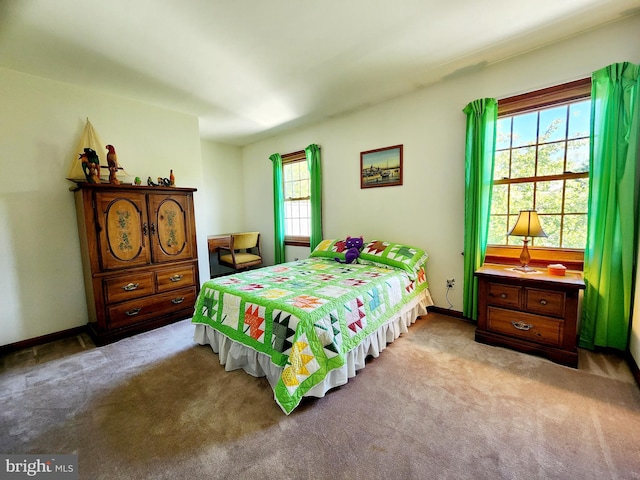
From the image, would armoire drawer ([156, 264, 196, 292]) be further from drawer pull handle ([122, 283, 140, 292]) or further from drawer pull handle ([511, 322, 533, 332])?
drawer pull handle ([511, 322, 533, 332])

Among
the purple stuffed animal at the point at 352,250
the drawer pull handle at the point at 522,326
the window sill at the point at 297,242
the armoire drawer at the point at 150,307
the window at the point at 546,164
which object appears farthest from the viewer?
the window sill at the point at 297,242

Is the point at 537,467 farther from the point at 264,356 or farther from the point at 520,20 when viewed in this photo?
the point at 520,20

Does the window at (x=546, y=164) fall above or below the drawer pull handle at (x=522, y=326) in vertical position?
above

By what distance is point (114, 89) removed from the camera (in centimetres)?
283

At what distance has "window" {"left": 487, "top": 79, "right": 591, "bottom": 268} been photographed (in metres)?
2.27

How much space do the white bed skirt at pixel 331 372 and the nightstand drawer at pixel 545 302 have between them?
3.23 feet

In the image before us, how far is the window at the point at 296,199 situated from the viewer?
4.37m

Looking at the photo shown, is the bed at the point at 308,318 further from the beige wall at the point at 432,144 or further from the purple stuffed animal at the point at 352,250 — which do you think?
the beige wall at the point at 432,144

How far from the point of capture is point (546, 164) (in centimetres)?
243

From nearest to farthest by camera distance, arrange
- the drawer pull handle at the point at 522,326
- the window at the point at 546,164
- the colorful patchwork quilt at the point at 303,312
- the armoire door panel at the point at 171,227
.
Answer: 1. the colorful patchwork quilt at the point at 303,312
2. the drawer pull handle at the point at 522,326
3. the window at the point at 546,164
4. the armoire door panel at the point at 171,227

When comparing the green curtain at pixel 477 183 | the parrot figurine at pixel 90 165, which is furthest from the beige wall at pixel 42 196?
the green curtain at pixel 477 183

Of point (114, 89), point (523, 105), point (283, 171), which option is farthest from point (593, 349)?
point (114, 89)

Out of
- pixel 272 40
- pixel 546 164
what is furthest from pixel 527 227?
pixel 272 40

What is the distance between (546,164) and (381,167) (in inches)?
64.1
